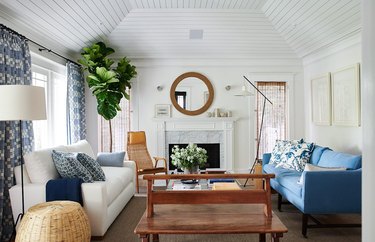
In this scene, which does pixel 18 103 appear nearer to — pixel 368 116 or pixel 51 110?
pixel 51 110

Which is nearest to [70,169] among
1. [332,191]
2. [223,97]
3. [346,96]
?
[332,191]

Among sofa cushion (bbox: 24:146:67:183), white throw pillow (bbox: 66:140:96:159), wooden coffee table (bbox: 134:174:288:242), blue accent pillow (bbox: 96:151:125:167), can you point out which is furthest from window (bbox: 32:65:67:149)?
wooden coffee table (bbox: 134:174:288:242)

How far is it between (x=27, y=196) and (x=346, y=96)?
4488mm

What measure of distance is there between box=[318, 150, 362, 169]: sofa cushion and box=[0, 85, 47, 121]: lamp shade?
3.36m

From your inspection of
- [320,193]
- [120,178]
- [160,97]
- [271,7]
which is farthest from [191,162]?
[271,7]

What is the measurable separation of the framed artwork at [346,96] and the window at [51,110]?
4.56 meters

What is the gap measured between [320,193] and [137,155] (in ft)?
11.5

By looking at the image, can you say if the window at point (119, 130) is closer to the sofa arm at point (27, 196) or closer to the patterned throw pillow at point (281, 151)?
the patterned throw pillow at point (281, 151)

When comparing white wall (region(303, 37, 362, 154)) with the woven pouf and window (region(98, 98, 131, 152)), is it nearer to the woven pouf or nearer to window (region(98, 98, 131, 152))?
window (region(98, 98, 131, 152))

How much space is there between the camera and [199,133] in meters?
6.50

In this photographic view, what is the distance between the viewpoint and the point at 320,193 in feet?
11.0

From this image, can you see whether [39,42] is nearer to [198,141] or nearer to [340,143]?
[198,141]

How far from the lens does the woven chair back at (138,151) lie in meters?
5.88

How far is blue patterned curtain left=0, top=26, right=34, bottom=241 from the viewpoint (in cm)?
333
